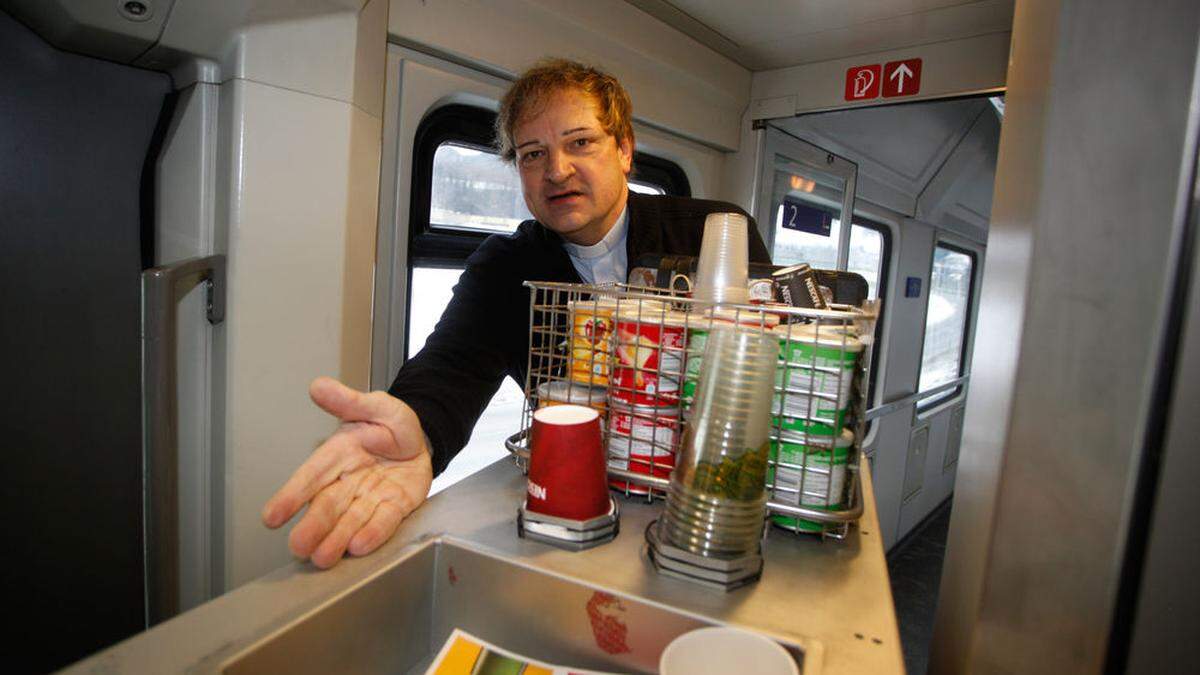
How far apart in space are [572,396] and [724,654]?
0.37 metres

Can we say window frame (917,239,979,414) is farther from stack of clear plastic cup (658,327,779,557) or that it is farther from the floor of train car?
stack of clear plastic cup (658,327,779,557)

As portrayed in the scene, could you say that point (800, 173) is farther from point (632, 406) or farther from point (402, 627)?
point (402, 627)

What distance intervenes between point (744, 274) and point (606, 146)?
1029 mm

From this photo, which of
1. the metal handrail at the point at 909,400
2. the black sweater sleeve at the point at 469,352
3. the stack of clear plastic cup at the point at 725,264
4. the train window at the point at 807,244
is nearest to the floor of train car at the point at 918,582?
the metal handrail at the point at 909,400

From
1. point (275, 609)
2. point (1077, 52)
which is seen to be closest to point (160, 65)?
point (275, 609)

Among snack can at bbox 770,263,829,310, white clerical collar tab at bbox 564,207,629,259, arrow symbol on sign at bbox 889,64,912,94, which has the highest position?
arrow symbol on sign at bbox 889,64,912,94

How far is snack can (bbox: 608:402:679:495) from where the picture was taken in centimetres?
72

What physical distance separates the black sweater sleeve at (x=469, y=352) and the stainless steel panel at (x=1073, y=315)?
27.0 inches

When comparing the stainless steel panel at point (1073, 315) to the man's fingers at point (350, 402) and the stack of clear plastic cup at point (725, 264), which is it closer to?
the stack of clear plastic cup at point (725, 264)

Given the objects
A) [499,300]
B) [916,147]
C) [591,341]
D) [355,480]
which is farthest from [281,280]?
[916,147]

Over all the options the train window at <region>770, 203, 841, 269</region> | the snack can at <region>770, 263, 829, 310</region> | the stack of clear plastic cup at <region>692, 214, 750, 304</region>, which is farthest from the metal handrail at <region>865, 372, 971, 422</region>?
the stack of clear plastic cup at <region>692, 214, 750, 304</region>

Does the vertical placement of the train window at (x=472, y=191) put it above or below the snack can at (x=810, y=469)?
above

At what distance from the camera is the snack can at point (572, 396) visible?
0.77 metres

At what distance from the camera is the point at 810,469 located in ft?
2.11
